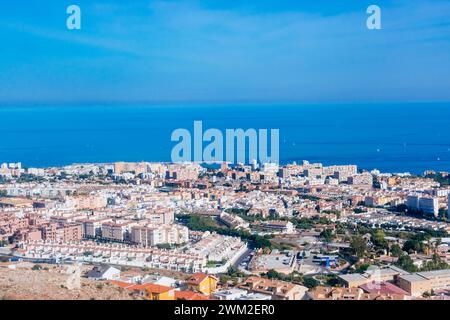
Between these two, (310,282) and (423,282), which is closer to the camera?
(423,282)

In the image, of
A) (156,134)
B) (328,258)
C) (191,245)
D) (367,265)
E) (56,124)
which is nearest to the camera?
(367,265)

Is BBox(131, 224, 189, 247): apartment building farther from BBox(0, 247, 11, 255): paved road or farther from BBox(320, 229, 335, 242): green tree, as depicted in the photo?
BBox(320, 229, 335, 242): green tree

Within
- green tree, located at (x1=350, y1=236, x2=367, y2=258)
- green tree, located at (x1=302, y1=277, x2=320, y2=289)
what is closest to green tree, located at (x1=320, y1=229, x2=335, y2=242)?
green tree, located at (x1=350, y1=236, x2=367, y2=258)

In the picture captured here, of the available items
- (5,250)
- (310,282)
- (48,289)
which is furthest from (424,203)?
(48,289)

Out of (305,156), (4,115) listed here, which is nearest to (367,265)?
(305,156)

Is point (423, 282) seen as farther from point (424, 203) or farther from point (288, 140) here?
point (288, 140)

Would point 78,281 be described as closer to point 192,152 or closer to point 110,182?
point 110,182
